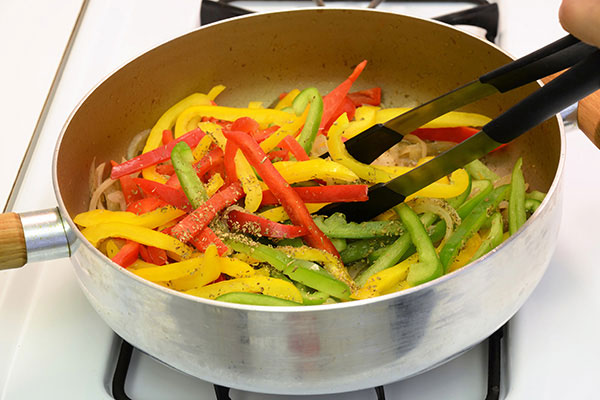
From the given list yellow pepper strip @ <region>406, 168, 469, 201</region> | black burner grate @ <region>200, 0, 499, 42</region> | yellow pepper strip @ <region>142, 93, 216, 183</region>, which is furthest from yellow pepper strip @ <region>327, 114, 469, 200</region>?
black burner grate @ <region>200, 0, 499, 42</region>

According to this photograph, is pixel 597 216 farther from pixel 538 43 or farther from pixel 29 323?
pixel 29 323

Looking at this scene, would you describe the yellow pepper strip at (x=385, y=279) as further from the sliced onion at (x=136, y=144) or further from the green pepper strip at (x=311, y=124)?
the sliced onion at (x=136, y=144)

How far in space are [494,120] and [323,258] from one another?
29 cm

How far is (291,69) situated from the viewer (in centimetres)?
133

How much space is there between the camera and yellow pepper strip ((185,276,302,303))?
2.77ft

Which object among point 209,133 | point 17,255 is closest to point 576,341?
point 209,133

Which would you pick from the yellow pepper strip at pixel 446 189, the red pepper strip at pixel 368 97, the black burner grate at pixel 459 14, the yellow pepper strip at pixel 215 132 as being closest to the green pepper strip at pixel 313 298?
the yellow pepper strip at pixel 446 189

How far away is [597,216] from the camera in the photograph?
1068 millimetres

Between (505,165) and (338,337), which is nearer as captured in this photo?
(338,337)

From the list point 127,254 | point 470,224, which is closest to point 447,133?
point 470,224

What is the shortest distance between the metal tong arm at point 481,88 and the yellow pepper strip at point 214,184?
0.65 feet

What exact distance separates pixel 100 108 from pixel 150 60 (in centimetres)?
13

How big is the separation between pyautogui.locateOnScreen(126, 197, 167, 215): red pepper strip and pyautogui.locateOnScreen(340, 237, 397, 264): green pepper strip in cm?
28

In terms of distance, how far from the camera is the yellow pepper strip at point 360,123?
112cm
